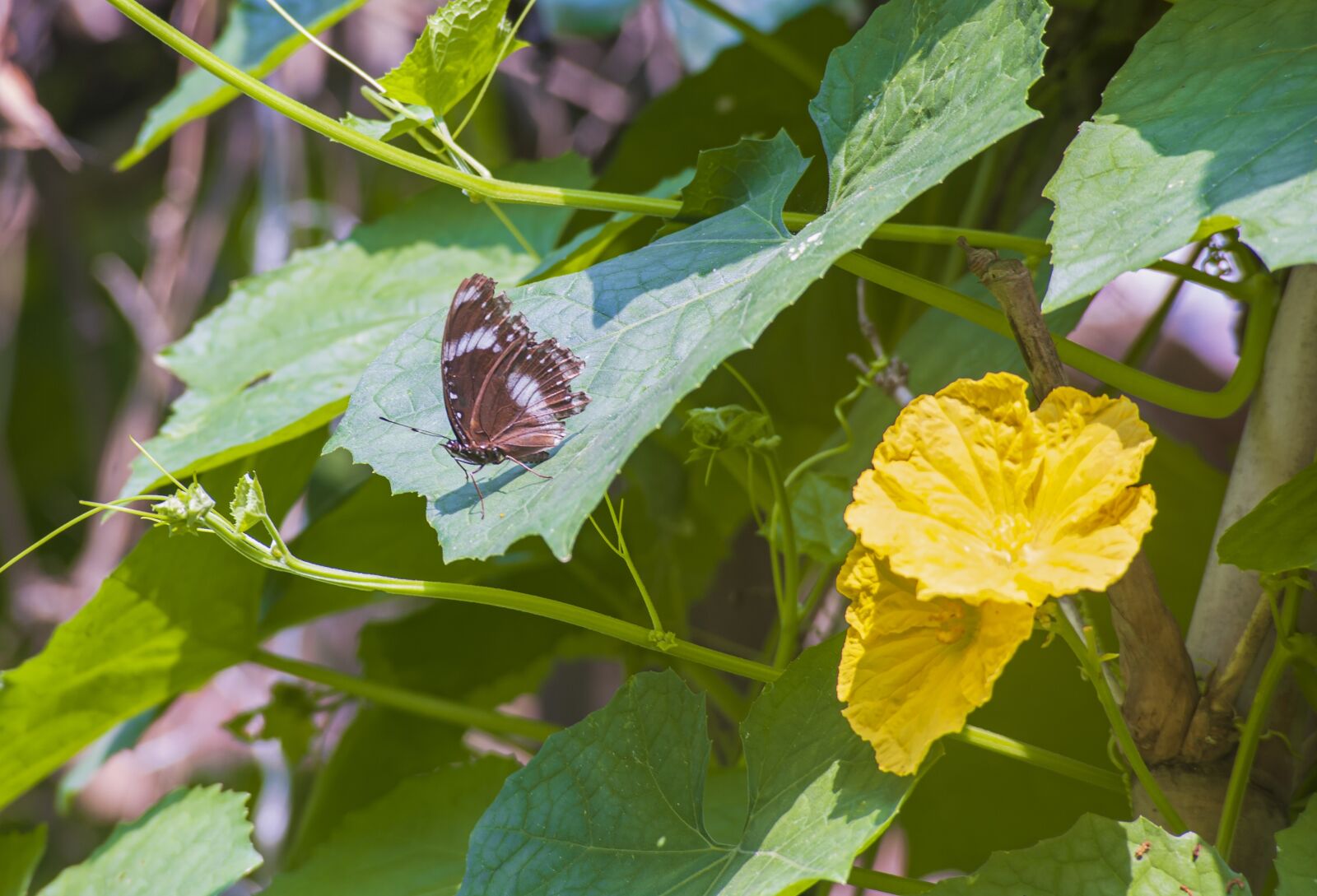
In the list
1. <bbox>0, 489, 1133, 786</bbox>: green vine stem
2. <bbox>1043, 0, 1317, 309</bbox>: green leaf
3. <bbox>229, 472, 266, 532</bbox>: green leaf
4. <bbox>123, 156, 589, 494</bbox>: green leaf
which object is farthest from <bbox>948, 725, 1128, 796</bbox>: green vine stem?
<bbox>123, 156, 589, 494</bbox>: green leaf

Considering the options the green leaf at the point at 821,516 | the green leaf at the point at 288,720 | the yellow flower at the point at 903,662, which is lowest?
the green leaf at the point at 288,720

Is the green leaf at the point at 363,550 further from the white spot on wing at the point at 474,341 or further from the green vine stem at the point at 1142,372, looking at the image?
the green vine stem at the point at 1142,372

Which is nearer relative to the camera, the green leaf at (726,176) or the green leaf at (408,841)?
the green leaf at (726,176)

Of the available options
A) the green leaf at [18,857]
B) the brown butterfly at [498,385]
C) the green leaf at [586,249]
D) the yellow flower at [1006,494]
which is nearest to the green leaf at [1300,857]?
the yellow flower at [1006,494]

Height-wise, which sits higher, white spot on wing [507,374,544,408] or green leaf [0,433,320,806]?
white spot on wing [507,374,544,408]

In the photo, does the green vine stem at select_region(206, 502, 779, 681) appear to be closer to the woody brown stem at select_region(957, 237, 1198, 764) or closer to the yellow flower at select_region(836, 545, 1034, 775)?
the yellow flower at select_region(836, 545, 1034, 775)

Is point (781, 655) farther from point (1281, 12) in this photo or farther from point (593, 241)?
point (1281, 12)

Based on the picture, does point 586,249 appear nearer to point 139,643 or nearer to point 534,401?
point 534,401

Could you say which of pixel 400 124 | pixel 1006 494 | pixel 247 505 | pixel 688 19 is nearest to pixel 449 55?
pixel 400 124
